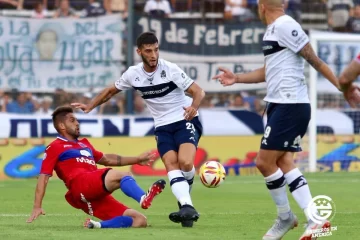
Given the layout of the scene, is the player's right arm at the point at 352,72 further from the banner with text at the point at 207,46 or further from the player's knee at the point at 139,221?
the banner with text at the point at 207,46

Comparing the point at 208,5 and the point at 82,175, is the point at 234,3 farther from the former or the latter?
the point at 82,175

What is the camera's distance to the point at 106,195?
10.3 metres

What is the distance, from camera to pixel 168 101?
11.3 metres

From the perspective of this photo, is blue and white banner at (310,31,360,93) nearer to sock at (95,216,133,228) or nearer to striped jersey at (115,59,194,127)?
striped jersey at (115,59,194,127)

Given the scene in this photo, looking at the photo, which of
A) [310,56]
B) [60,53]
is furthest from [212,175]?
[60,53]

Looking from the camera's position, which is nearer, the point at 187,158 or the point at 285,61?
the point at 285,61

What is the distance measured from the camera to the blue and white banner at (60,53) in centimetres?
2142

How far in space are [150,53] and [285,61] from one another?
252 centimetres

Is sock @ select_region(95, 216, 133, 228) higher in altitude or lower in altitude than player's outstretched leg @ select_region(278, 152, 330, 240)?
lower

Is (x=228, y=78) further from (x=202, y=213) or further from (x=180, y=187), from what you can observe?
(x=202, y=213)

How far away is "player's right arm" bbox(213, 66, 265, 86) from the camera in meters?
8.95

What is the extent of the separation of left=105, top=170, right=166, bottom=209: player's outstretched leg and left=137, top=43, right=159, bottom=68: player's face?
1527 millimetres

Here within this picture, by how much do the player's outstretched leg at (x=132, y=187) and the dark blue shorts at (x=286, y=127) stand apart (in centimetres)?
145

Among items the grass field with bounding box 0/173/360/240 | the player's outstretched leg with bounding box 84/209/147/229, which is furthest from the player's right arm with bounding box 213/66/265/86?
the player's outstretched leg with bounding box 84/209/147/229
